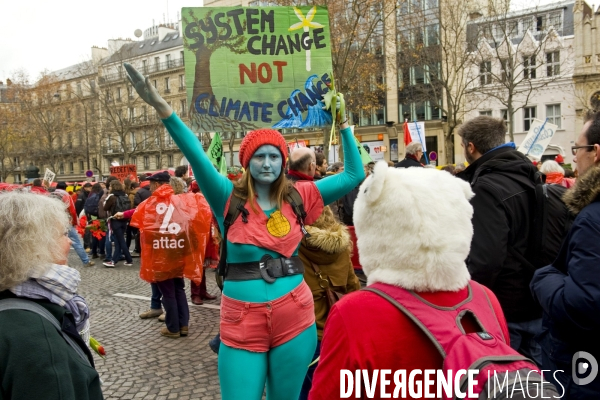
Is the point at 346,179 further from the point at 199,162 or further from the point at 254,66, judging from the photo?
the point at 254,66

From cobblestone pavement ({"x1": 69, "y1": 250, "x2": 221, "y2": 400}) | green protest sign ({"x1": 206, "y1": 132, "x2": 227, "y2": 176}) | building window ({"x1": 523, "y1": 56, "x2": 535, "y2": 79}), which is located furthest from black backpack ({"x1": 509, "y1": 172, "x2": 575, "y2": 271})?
building window ({"x1": 523, "y1": 56, "x2": 535, "y2": 79})

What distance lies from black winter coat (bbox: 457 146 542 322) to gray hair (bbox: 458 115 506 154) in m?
0.13

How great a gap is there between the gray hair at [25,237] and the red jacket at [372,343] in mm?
1121

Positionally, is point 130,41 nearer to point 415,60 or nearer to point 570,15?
point 415,60

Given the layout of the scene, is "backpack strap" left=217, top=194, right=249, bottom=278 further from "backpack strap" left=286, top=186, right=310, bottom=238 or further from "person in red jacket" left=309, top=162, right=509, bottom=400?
"person in red jacket" left=309, top=162, right=509, bottom=400

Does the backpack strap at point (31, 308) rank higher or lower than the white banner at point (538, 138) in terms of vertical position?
lower

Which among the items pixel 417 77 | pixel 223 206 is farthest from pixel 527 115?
pixel 223 206

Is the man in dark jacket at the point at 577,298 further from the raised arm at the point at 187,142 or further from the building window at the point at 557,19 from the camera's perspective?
the building window at the point at 557,19

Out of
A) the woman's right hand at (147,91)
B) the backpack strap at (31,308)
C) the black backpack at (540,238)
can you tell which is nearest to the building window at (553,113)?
the black backpack at (540,238)

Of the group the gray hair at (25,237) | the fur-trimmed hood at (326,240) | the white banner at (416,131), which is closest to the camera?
the gray hair at (25,237)

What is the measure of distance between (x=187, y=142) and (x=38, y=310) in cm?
120

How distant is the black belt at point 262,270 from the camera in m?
2.58

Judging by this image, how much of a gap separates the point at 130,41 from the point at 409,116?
37.2 metres

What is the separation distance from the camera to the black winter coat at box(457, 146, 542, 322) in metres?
2.65
